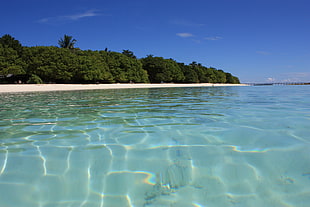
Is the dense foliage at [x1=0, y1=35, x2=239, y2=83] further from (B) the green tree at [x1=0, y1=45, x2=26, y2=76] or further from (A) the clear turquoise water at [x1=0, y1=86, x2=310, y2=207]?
(A) the clear turquoise water at [x1=0, y1=86, x2=310, y2=207]

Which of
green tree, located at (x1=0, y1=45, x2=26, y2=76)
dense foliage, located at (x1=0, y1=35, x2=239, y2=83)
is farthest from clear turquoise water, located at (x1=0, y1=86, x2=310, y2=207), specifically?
green tree, located at (x1=0, y1=45, x2=26, y2=76)

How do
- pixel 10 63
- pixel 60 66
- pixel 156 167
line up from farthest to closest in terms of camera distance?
pixel 60 66
pixel 10 63
pixel 156 167

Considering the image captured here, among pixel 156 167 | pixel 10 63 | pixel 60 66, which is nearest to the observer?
pixel 156 167

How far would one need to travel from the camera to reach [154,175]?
2.20m

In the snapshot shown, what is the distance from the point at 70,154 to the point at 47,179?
605 millimetres

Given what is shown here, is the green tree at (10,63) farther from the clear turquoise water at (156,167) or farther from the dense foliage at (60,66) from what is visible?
the clear turquoise water at (156,167)

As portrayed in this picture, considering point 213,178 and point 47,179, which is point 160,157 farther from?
point 47,179

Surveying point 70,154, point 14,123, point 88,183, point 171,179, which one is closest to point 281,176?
point 171,179

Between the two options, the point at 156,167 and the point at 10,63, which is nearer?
the point at 156,167

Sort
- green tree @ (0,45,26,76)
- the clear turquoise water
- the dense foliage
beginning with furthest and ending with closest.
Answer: the dense foliage
green tree @ (0,45,26,76)
the clear turquoise water

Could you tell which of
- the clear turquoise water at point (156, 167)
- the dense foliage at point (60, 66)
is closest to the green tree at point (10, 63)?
the dense foliage at point (60, 66)

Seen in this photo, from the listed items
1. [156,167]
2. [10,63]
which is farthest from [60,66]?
[156,167]

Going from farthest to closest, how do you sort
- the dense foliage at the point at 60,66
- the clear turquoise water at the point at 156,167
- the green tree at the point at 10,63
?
the dense foliage at the point at 60,66 < the green tree at the point at 10,63 < the clear turquoise water at the point at 156,167

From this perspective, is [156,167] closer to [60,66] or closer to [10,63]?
[60,66]
